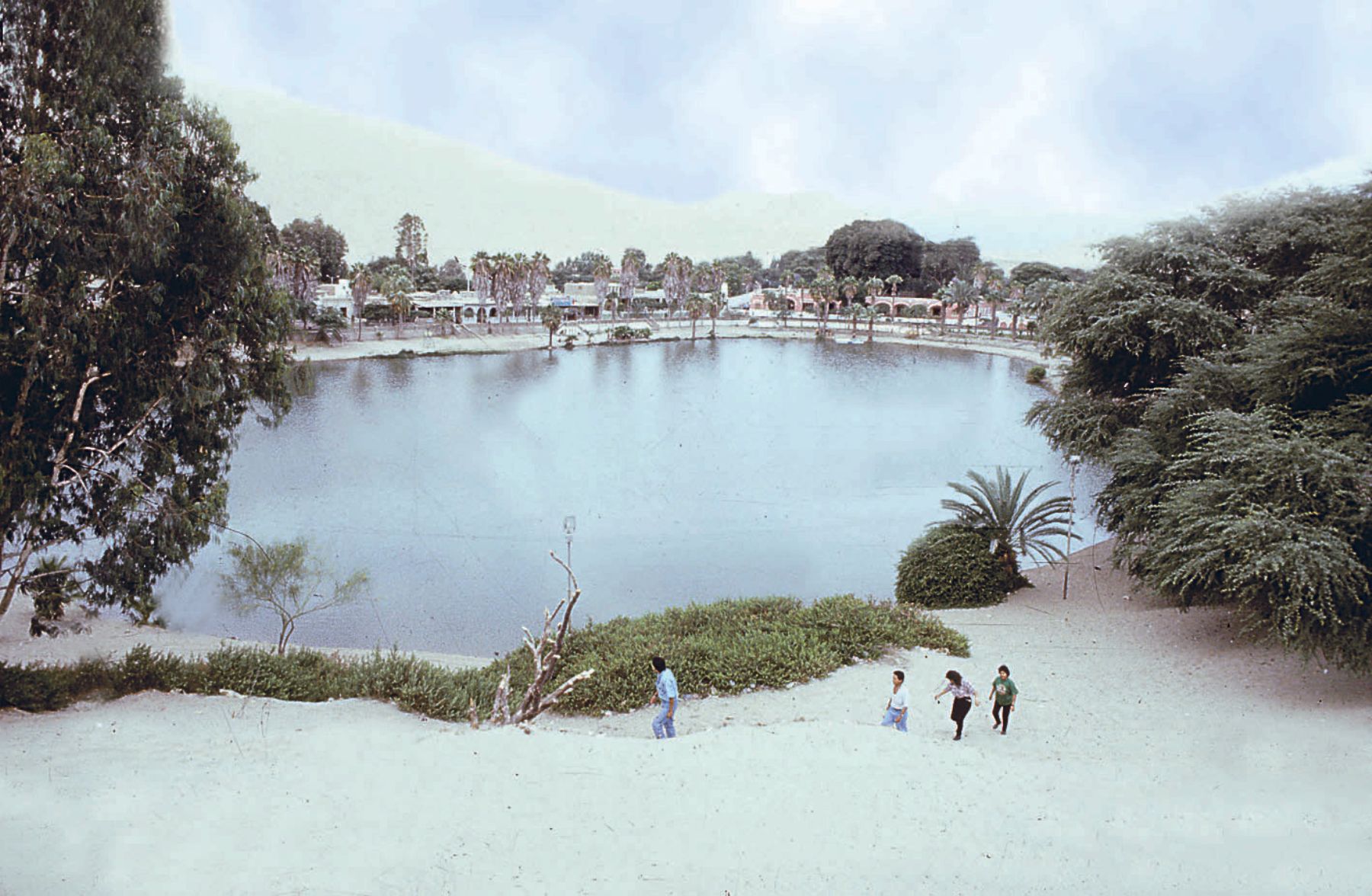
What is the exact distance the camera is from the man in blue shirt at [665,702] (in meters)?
9.09

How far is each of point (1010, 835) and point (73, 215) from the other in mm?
11244

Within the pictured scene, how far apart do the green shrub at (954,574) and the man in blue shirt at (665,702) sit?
25.2 ft

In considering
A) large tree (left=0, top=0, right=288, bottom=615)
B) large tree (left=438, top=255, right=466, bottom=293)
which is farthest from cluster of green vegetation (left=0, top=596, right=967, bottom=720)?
large tree (left=438, top=255, right=466, bottom=293)

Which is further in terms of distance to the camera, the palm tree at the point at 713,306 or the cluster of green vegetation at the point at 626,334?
the palm tree at the point at 713,306

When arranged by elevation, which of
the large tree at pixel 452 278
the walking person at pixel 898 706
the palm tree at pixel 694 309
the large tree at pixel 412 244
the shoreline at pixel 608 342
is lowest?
the walking person at pixel 898 706

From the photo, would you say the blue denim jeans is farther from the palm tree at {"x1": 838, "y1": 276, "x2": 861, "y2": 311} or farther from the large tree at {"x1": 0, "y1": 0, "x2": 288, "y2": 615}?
the palm tree at {"x1": 838, "y1": 276, "x2": 861, "y2": 311}

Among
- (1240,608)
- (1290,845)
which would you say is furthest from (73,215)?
(1240,608)

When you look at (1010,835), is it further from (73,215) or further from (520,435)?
(520,435)

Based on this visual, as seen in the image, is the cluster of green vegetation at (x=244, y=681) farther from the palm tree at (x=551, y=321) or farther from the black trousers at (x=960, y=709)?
the palm tree at (x=551, y=321)

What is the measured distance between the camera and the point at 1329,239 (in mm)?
14570

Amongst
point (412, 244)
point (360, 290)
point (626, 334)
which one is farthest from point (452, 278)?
point (360, 290)

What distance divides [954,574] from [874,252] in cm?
8608

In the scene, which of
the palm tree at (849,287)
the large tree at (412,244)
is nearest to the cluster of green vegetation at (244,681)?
the large tree at (412,244)

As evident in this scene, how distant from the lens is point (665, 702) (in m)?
9.09
